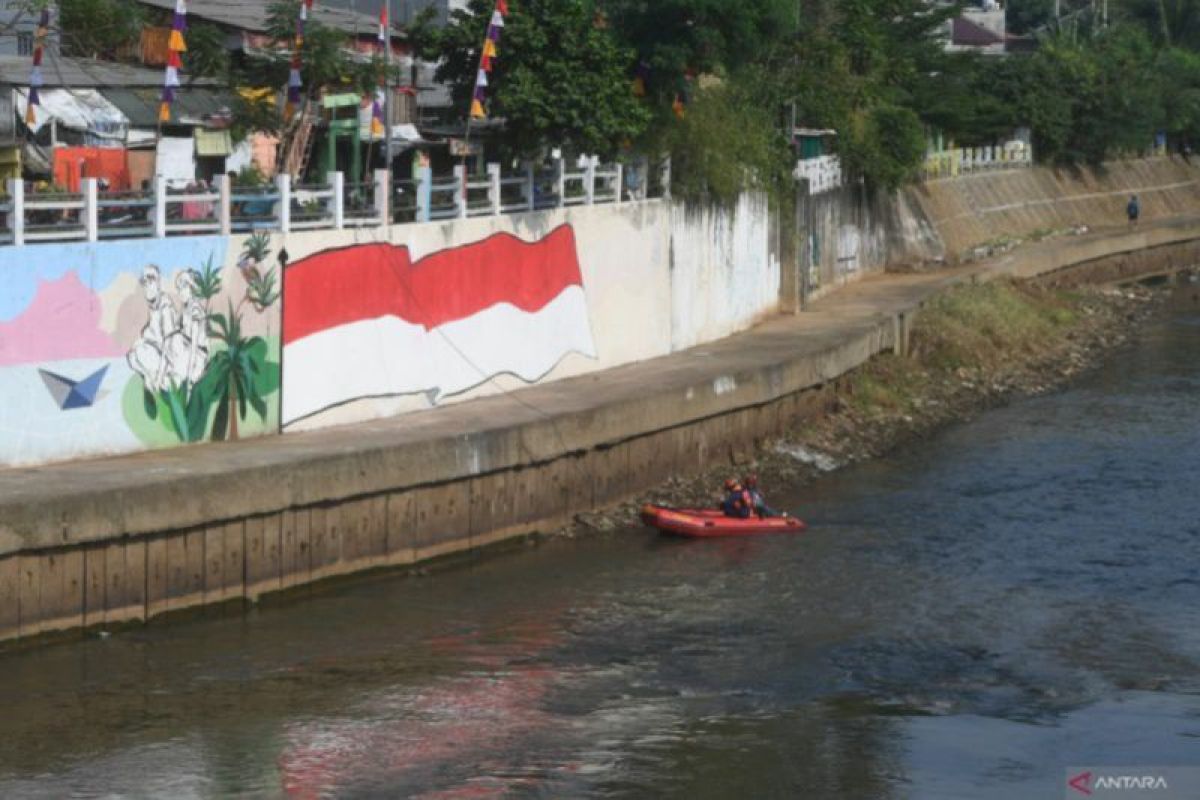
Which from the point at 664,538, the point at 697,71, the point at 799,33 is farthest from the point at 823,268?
the point at 664,538

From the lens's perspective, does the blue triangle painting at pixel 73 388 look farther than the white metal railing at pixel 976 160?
No

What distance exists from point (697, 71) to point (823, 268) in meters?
15.1

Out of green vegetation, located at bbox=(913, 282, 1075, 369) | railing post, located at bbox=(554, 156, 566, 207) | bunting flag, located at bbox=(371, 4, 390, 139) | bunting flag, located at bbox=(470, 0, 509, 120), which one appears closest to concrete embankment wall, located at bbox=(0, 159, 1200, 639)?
railing post, located at bbox=(554, 156, 566, 207)

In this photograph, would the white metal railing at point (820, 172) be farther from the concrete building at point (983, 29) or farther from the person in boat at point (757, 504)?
the concrete building at point (983, 29)

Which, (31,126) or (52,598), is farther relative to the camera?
(31,126)

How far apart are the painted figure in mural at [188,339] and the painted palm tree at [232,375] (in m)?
0.17

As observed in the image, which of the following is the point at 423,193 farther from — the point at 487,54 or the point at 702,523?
the point at 702,523

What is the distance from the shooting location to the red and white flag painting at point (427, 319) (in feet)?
108

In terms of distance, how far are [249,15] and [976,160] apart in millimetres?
45244

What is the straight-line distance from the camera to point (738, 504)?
3491 cm

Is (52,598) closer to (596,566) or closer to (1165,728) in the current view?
(596,566)

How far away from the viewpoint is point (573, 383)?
1540 inches

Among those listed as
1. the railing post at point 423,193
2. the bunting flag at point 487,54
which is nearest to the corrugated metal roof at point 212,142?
the bunting flag at point 487,54

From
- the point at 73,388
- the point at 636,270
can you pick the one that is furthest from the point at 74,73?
the point at 636,270
